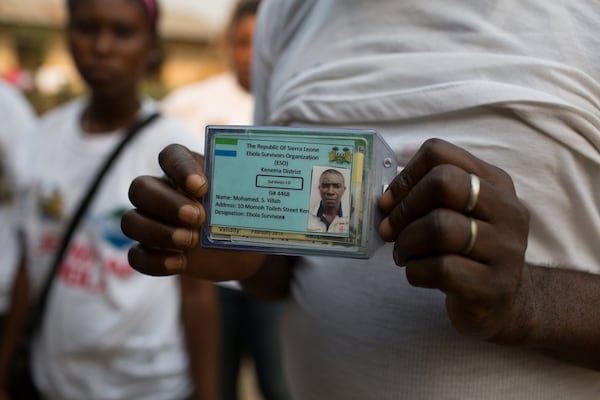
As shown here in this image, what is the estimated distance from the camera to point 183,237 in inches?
41.7

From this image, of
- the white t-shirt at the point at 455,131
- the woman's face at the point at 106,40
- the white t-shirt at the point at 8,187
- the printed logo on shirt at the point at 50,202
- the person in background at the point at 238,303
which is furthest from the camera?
the person in background at the point at 238,303

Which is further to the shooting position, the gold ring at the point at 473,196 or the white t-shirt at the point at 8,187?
the white t-shirt at the point at 8,187

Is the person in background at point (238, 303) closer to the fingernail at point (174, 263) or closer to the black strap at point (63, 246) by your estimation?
the black strap at point (63, 246)

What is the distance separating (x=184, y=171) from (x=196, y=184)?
29 millimetres

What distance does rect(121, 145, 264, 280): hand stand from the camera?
1041mm

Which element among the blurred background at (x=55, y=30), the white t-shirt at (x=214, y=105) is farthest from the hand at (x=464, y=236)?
the blurred background at (x=55, y=30)

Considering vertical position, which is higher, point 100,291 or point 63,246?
point 63,246

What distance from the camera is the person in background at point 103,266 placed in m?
2.21

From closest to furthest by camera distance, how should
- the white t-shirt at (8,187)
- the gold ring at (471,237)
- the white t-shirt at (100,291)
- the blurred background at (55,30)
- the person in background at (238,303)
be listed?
1. the gold ring at (471,237)
2. the white t-shirt at (100,291)
3. the white t-shirt at (8,187)
4. the person in background at (238,303)
5. the blurred background at (55,30)

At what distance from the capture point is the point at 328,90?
50.7 inches

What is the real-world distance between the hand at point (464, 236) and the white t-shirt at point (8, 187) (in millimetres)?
2296

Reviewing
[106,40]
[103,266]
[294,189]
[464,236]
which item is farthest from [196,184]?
[106,40]

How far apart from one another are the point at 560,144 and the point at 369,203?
36 centimetres

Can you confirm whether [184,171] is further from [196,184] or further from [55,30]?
[55,30]
